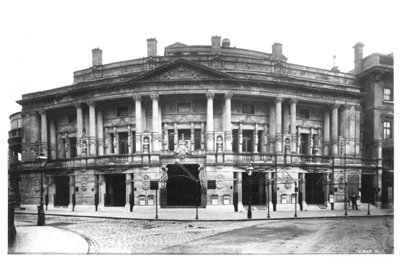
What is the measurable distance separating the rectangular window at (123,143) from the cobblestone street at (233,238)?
1099 cm

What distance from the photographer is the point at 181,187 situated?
27000 mm

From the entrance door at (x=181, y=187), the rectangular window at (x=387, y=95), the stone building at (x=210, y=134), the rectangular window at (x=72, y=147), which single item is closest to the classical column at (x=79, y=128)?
the stone building at (x=210, y=134)

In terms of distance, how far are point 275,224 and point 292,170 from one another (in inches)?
389

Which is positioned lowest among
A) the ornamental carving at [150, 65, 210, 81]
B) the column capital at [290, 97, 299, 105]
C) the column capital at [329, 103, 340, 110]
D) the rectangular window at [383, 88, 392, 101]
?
the column capital at [329, 103, 340, 110]

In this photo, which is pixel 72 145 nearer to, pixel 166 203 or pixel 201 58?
pixel 166 203

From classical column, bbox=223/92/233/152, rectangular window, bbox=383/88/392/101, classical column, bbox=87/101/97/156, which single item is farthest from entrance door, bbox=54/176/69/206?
rectangular window, bbox=383/88/392/101

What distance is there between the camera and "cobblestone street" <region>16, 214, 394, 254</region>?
12.1 metres

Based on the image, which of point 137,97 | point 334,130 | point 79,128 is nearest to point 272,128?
point 334,130

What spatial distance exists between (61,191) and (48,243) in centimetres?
1953

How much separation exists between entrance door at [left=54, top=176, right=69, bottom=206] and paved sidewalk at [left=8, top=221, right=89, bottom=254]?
51.9ft

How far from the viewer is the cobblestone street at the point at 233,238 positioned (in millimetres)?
12125

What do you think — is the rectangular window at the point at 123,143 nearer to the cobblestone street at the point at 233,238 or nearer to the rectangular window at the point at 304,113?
the cobblestone street at the point at 233,238

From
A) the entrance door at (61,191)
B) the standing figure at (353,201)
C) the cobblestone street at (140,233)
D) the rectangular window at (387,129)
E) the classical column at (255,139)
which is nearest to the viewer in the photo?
the cobblestone street at (140,233)

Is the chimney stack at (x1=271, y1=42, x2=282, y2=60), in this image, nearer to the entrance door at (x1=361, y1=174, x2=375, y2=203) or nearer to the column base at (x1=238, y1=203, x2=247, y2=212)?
the entrance door at (x1=361, y1=174, x2=375, y2=203)
